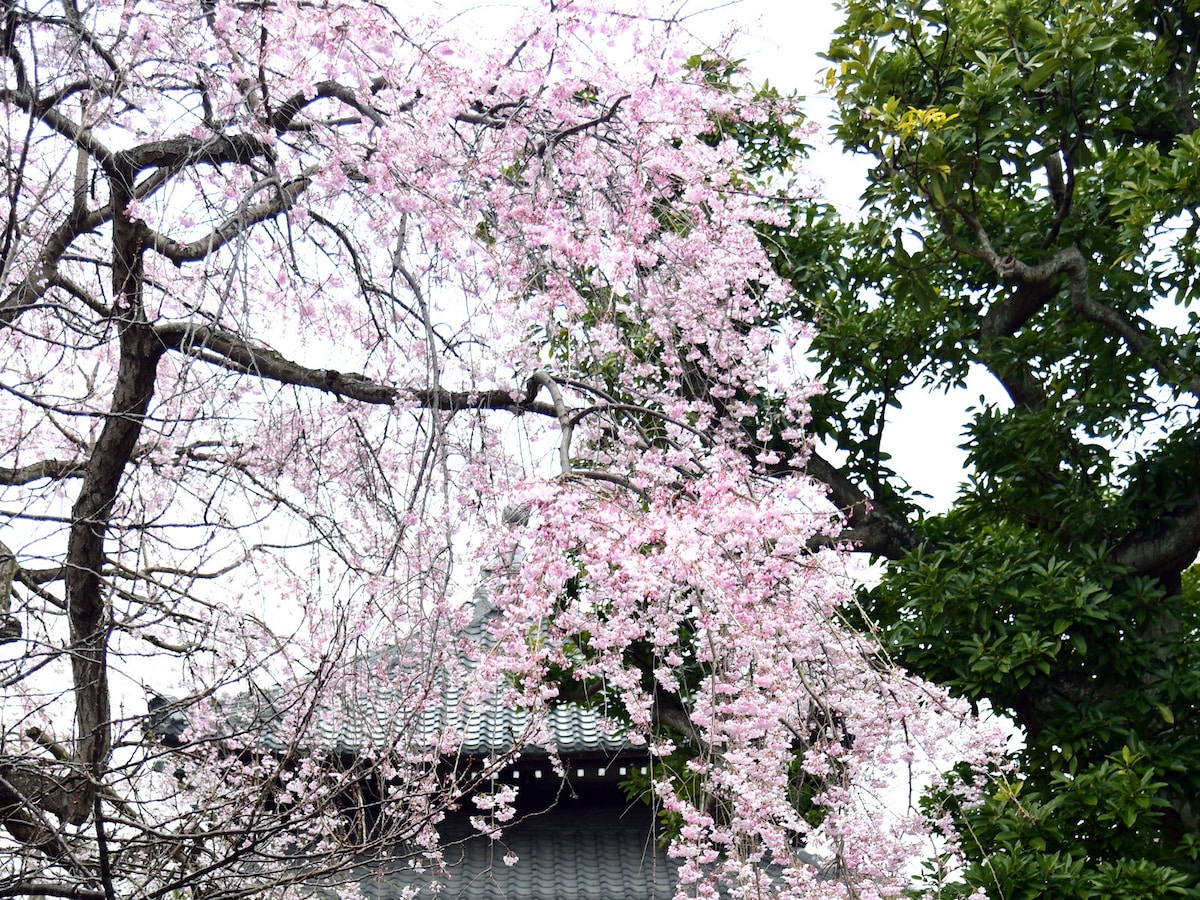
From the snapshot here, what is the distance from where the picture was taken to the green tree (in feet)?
18.0

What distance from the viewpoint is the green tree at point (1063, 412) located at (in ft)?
18.0

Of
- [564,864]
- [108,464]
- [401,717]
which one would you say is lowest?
[564,864]

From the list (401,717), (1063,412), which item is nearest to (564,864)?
(401,717)

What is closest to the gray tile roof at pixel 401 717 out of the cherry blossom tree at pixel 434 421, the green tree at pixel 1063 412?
the cherry blossom tree at pixel 434 421

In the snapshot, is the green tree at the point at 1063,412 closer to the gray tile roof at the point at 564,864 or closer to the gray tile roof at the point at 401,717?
the gray tile roof at the point at 401,717

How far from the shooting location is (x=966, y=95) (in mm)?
5676

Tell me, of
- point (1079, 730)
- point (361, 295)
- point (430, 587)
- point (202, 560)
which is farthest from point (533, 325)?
point (1079, 730)

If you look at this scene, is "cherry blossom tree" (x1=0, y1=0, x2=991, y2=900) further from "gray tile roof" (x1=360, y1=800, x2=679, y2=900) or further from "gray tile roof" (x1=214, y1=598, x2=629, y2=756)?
"gray tile roof" (x1=360, y1=800, x2=679, y2=900)

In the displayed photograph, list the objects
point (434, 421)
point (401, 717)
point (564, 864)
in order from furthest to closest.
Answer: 1. point (564, 864)
2. point (401, 717)
3. point (434, 421)

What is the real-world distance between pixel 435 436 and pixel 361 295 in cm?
120

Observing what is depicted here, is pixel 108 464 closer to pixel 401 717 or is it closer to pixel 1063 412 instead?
pixel 401 717

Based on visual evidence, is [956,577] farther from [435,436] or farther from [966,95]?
[435,436]

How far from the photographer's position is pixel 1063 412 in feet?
20.6

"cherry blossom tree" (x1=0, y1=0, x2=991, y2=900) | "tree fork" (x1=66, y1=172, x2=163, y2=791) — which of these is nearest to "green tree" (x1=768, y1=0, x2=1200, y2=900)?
"cherry blossom tree" (x1=0, y1=0, x2=991, y2=900)
